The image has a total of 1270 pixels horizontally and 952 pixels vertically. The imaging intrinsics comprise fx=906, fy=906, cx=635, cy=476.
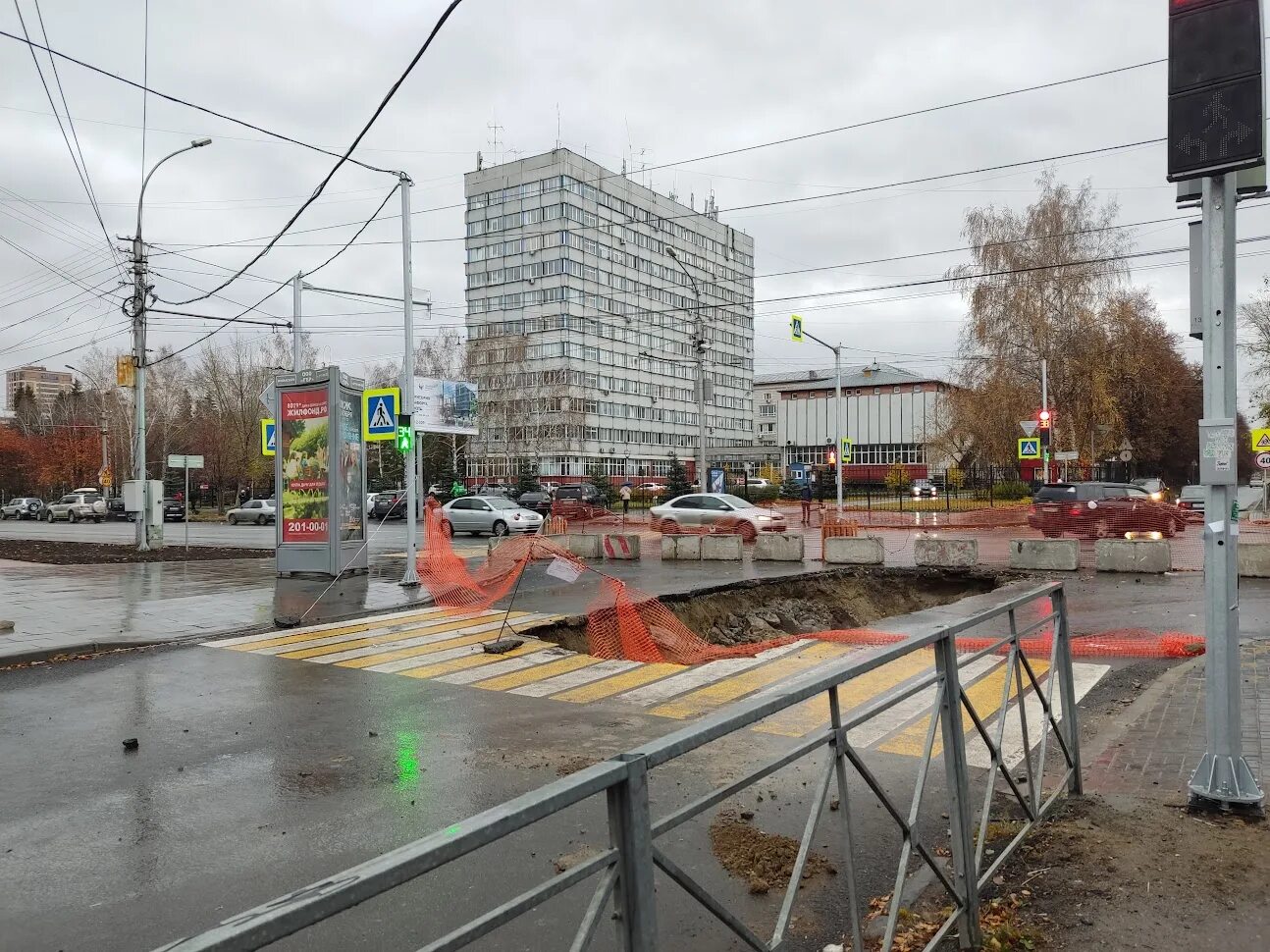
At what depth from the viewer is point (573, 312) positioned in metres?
94.4

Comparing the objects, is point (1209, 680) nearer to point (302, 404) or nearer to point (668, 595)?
point (668, 595)

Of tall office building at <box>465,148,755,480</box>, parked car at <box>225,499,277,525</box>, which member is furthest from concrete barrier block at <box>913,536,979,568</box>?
tall office building at <box>465,148,755,480</box>

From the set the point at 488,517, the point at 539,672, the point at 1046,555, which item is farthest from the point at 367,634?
the point at 488,517

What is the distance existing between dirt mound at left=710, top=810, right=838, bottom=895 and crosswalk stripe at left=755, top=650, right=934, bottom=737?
1105 mm

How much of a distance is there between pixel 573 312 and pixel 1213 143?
91609 mm

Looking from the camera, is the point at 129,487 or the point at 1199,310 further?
the point at 129,487

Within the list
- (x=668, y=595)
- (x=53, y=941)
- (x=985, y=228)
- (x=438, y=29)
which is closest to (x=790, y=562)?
(x=668, y=595)

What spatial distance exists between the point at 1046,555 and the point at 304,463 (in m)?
15.9

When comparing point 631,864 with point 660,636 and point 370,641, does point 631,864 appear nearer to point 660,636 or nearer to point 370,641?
point 370,641

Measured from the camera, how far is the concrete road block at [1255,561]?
56.3ft

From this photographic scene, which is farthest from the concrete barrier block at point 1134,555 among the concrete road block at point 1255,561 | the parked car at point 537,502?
the parked car at point 537,502

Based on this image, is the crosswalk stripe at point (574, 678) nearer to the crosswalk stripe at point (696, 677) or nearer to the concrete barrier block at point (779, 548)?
the crosswalk stripe at point (696, 677)

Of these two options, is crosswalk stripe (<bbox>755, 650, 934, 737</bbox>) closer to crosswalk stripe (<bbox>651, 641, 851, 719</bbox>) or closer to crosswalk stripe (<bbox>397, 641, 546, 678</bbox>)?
crosswalk stripe (<bbox>651, 641, 851, 719</bbox>)

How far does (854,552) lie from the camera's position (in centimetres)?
2136
